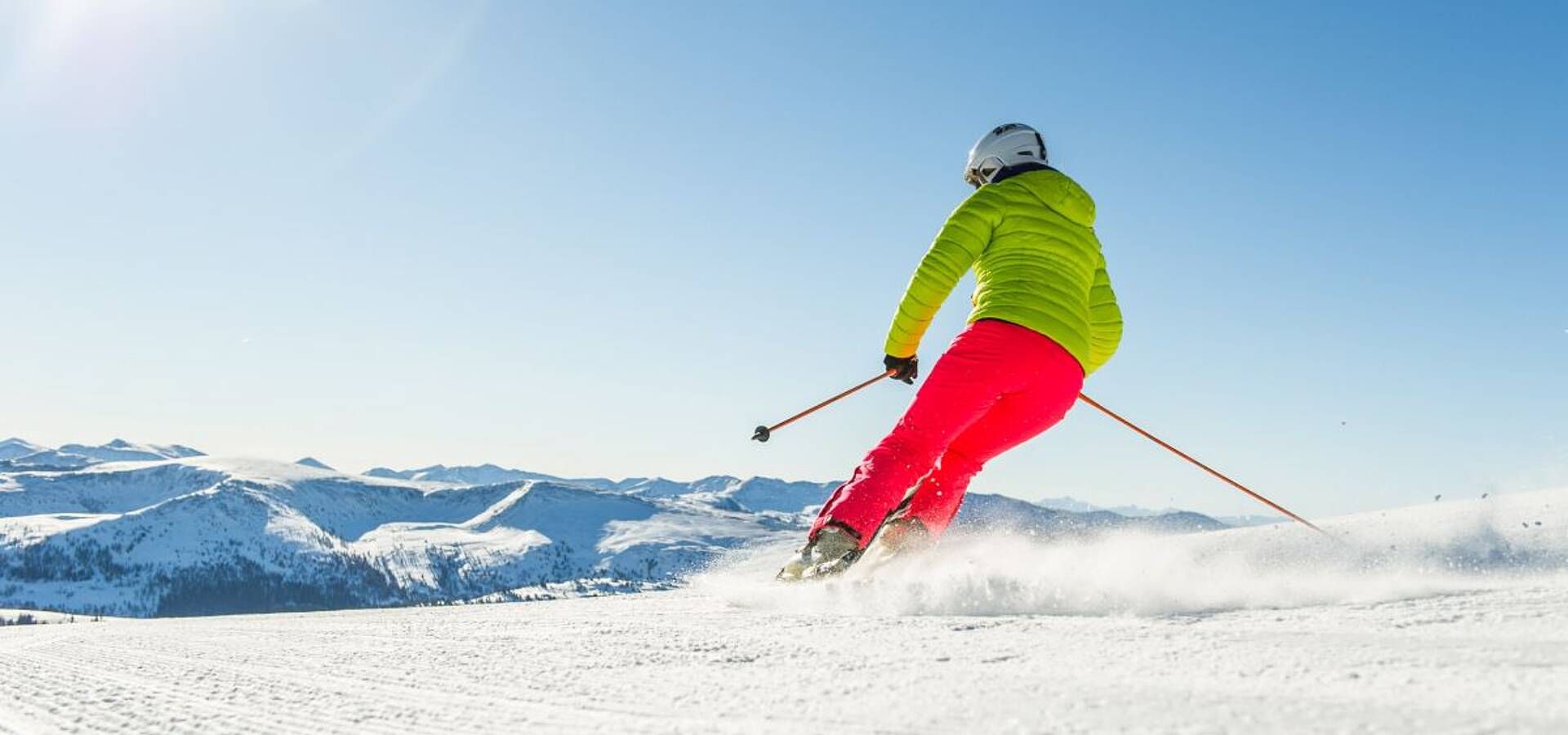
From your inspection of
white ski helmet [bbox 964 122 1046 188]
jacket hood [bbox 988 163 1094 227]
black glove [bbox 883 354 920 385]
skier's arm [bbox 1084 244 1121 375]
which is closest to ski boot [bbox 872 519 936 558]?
black glove [bbox 883 354 920 385]

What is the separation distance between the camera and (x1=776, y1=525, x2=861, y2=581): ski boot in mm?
4586

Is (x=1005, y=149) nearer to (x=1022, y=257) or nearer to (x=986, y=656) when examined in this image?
(x=1022, y=257)

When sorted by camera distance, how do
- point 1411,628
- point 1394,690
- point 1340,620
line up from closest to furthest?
point 1394,690 < point 1411,628 < point 1340,620

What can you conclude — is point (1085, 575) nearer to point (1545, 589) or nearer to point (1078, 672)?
point (1545, 589)

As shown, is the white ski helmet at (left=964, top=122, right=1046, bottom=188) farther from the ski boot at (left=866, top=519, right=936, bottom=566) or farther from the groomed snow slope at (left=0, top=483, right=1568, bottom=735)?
the groomed snow slope at (left=0, top=483, right=1568, bottom=735)

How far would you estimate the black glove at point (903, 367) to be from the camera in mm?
5516

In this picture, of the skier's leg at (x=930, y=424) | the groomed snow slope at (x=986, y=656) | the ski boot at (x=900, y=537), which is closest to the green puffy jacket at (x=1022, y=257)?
the skier's leg at (x=930, y=424)

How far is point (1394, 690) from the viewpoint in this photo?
5.24ft

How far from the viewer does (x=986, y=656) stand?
2.30 m

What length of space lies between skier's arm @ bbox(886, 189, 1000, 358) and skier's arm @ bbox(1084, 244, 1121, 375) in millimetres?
1147

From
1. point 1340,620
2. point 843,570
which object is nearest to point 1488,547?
point 1340,620

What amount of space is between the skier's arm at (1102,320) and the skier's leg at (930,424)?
4.33 feet

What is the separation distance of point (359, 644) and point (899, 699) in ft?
8.60

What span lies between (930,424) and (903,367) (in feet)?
2.78
